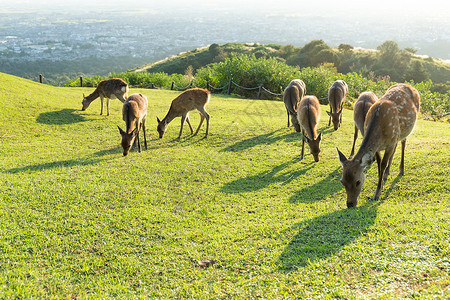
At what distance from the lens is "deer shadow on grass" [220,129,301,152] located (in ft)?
35.1

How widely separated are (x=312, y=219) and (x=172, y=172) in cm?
399

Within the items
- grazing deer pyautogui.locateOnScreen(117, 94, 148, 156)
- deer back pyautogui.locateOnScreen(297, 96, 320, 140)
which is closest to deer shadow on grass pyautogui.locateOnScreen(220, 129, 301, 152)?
deer back pyautogui.locateOnScreen(297, 96, 320, 140)

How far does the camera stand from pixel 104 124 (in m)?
12.9

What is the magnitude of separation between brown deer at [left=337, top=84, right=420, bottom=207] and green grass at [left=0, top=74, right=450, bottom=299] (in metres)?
0.56

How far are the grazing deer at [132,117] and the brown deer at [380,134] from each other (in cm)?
580

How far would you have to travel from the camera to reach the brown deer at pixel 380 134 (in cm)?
588

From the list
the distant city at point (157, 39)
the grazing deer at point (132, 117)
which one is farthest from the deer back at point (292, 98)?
the distant city at point (157, 39)

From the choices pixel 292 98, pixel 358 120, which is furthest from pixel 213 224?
pixel 292 98

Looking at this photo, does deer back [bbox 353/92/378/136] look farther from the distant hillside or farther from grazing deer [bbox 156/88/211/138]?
the distant hillside

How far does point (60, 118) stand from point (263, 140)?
8.37 metres

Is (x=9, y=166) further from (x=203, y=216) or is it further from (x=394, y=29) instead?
(x=394, y=29)

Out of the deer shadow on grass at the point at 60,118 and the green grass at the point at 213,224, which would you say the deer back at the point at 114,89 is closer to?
the deer shadow on grass at the point at 60,118

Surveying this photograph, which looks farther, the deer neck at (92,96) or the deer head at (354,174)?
the deer neck at (92,96)

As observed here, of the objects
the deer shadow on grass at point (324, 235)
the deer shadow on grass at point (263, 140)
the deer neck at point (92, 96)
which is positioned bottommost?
the deer shadow on grass at point (263, 140)
